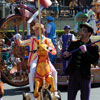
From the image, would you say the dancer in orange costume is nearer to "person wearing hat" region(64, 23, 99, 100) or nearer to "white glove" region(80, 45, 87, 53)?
"person wearing hat" region(64, 23, 99, 100)

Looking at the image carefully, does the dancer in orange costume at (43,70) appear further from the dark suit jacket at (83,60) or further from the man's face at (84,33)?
the man's face at (84,33)

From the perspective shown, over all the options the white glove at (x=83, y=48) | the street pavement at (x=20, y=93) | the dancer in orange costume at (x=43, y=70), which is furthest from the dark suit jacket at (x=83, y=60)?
the street pavement at (x=20, y=93)

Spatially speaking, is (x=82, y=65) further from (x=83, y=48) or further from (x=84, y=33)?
(x=84, y=33)

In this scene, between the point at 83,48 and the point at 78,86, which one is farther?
the point at 78,86

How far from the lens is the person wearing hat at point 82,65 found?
19.1 feet

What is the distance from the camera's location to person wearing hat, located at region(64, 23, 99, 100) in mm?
5828

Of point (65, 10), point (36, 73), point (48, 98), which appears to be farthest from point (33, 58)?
point (65, 10)

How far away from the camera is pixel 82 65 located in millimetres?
5875

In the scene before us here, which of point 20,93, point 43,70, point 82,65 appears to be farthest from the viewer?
point 20,93

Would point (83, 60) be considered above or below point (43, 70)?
above

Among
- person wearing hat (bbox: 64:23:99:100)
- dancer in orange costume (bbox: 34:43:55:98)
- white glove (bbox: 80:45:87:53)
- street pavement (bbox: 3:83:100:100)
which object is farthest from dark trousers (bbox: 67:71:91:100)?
street pavement (bbox: 3:83:100:100)

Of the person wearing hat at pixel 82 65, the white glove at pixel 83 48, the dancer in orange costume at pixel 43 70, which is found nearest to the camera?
the white glove at pixel 83 48

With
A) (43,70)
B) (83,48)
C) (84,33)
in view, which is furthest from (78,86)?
(43,70)

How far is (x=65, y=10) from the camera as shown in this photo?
22359 millimetres
